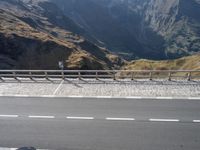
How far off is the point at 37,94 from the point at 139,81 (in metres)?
6.84

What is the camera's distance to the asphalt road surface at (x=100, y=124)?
47.4 ft

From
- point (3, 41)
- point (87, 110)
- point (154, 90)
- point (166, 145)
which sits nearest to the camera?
point (166, 145)

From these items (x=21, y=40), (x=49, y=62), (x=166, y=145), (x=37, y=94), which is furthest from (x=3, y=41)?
(x=166, y=145)

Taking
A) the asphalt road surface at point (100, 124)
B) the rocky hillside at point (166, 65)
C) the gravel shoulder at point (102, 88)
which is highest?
the gravel shoulder at point (102, 88)

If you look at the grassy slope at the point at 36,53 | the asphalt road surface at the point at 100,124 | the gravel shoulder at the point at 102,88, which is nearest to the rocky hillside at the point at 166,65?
the grassy slope at the point at 36,53

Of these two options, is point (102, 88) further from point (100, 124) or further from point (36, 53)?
point (36, 53)

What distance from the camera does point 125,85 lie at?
23.0m

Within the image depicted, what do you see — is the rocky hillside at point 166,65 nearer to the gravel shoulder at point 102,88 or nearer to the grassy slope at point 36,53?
the grassy slope at point 36,53

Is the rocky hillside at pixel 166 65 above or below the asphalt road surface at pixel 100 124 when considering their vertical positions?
below

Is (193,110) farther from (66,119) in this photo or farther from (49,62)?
(49,62)

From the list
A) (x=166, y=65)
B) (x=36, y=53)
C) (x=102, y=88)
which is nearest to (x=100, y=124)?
(x=102, y=88)

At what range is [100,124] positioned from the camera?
16.5m

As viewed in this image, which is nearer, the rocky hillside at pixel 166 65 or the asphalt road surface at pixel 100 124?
the asphalt road surface at pixel 100 124

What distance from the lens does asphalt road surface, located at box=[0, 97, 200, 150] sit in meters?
14.5
